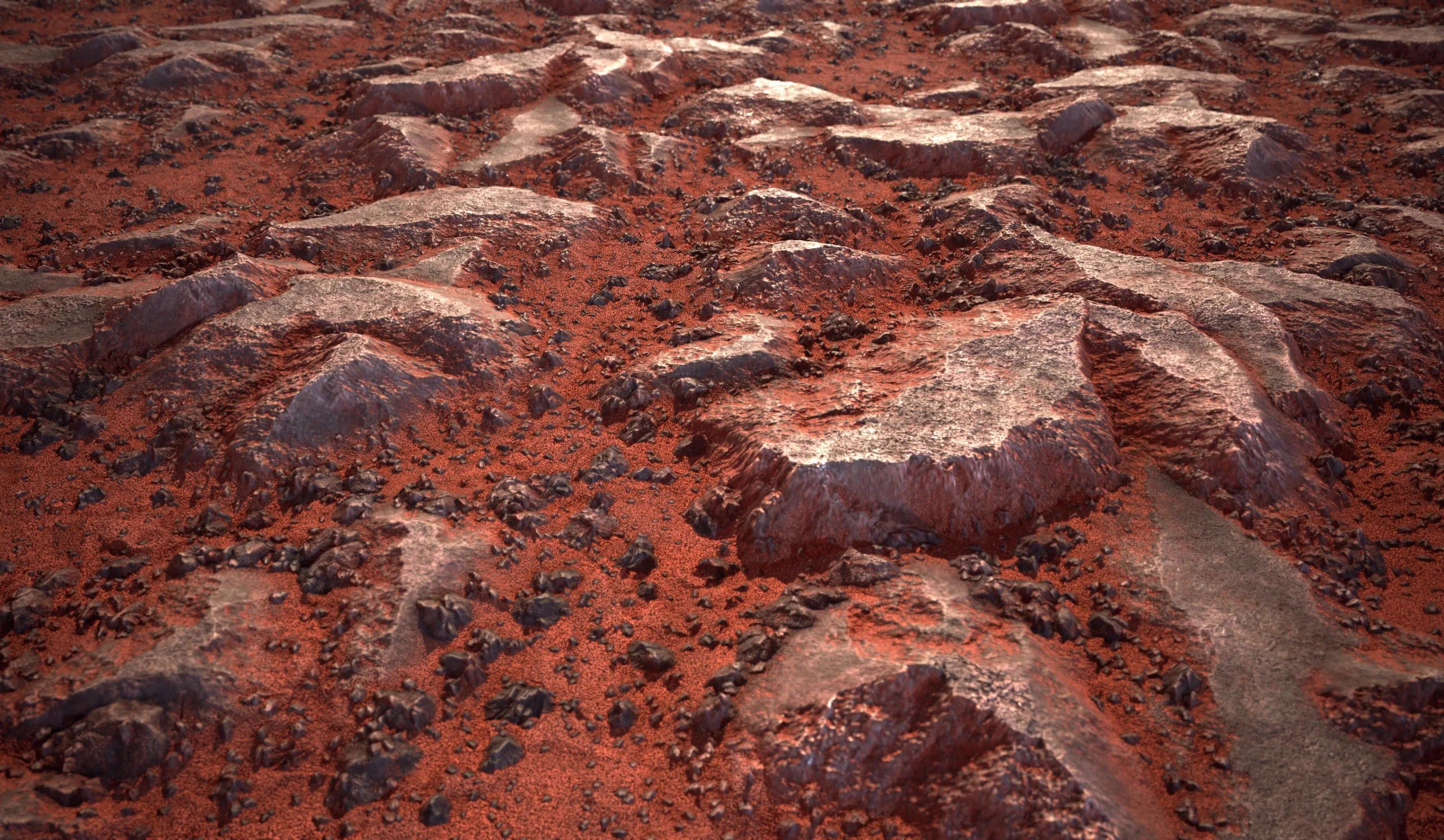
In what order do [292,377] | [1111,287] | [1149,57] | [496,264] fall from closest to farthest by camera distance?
1. [292,377]
2. [1111,287]
3. [496,264]
4. [1149,57]

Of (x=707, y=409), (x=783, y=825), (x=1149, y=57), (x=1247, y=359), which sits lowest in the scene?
(x=783, y=825)

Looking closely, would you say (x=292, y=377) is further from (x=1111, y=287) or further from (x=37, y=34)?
(x=37, y=34)

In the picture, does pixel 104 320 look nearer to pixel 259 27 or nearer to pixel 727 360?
pixel 727 360

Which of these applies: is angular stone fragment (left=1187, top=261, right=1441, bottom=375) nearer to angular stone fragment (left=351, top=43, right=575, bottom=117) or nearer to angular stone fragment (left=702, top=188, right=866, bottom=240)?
angular stone fragment (left=702, top=188, right=866, bottom=240)

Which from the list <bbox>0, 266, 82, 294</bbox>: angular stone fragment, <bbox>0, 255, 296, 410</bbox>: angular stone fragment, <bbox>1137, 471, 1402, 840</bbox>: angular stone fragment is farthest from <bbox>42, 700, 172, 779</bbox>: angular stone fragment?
<bbox>1137, 471, 1402, 840</bbox>: angular stone fragment

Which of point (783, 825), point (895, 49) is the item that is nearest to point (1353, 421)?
point (783, 825)

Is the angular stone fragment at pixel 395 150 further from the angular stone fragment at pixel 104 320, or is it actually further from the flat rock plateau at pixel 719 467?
the angular stone fragment at pixel 104 320

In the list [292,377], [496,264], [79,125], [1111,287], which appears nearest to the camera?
[292,377]
